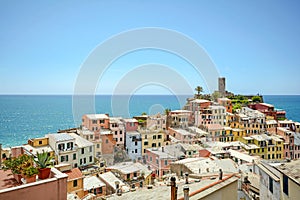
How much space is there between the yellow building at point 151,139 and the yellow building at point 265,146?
10.9 m

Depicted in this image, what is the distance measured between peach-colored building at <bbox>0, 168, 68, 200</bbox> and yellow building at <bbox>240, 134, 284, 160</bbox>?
1221 inches

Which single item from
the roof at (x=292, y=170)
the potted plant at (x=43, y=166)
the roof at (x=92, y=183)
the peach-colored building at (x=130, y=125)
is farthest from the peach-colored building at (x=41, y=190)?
the peach-colored building at (x=130, y=125)

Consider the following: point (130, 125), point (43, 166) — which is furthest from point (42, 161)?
point (130, 125)

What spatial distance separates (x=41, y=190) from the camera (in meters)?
4.56

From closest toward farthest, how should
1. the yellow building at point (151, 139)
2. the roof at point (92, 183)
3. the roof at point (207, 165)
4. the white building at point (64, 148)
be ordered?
1. the roof at point (207, 165)
2. the roof at point (92, 183)
3. the white building at point (64, 148)
4. the yellow building at point (151, 139)

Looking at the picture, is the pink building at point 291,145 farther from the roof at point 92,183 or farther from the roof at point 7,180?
the roof at point 7,180

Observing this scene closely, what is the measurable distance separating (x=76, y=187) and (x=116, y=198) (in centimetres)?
982

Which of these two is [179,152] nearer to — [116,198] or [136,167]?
[136,167]

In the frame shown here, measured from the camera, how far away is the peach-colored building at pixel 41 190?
14.0ft

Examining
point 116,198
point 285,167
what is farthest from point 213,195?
point 285,167

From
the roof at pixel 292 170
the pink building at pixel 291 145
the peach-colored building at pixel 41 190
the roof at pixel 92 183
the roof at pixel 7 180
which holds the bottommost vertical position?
the pink building at pixel 291 145

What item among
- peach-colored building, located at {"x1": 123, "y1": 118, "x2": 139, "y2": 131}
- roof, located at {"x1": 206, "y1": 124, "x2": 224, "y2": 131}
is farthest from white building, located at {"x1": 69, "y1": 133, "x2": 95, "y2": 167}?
roof, located at {"x1": 206, "y1": 124, "x2": 224, "y2": 131}

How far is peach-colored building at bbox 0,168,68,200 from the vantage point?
4257mm

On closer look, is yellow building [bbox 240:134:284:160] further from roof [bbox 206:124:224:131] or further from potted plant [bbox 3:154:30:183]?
potted plant [bbox 3:154:30:183]
